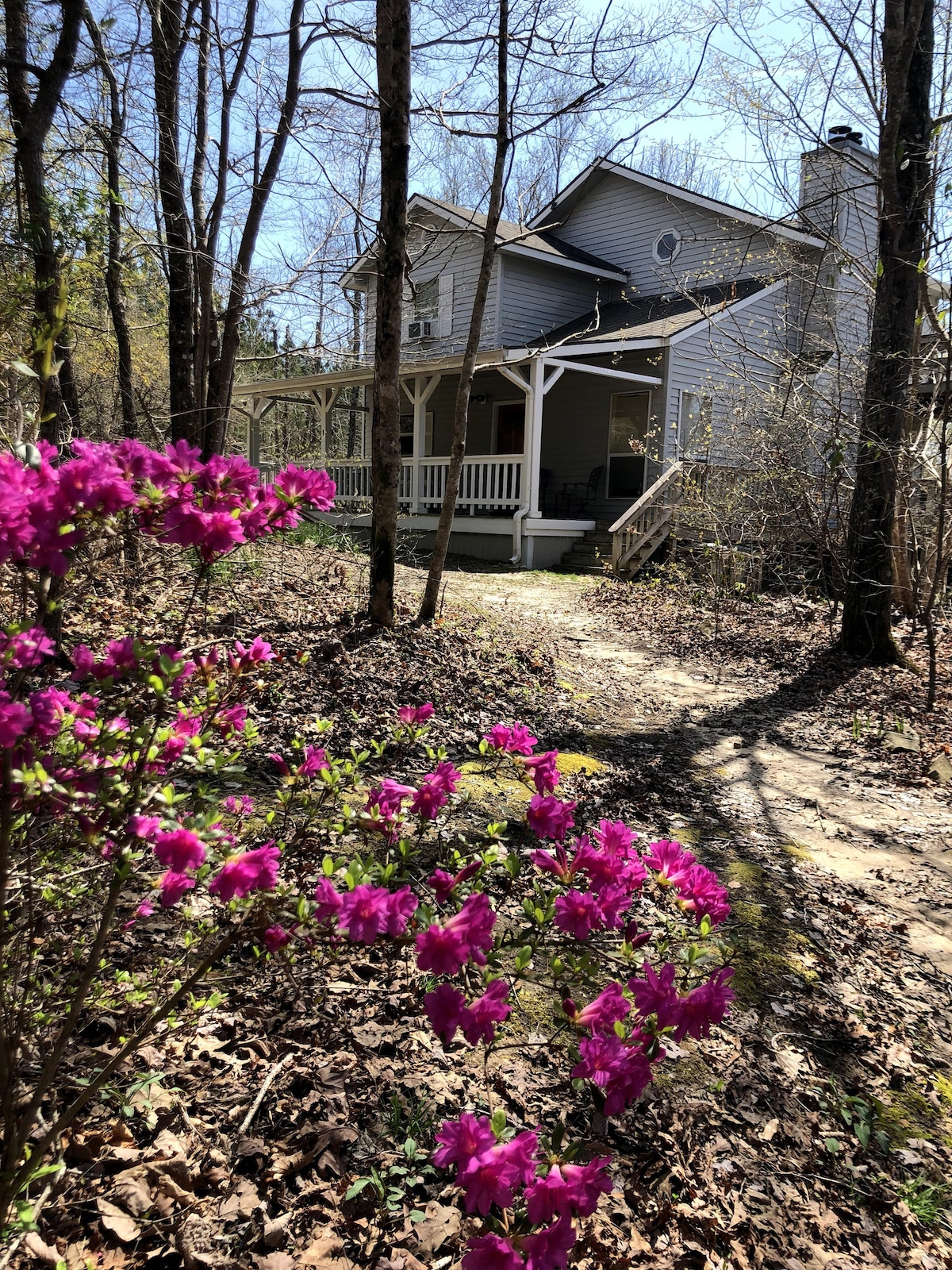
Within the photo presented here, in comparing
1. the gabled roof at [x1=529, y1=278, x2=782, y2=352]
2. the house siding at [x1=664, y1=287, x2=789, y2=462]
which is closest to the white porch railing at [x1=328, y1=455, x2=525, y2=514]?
the gabled roof at [x1=529, y1=278, x2=782, y2=352]

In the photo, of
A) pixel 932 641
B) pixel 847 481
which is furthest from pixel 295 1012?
pixel 847 481

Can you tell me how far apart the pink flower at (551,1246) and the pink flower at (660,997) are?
1.18 ft

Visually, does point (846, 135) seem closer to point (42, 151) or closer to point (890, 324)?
point (890, 324)

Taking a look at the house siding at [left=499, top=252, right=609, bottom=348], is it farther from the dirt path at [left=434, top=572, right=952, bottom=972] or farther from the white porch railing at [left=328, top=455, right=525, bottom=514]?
the dirt path at [left=434, top=572, right=952, bottom=972]

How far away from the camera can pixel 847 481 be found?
Result: 9.73m

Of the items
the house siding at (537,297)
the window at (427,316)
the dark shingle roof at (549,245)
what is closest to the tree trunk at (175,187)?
the dark shingle roof at (549,245)

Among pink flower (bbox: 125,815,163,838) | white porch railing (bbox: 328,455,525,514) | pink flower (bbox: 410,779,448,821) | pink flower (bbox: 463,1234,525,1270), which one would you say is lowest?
pink flower (bbox: 463,1234,525,1270)

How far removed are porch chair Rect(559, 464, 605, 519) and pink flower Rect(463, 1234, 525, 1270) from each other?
15470 millimetres

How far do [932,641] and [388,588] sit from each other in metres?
4.60

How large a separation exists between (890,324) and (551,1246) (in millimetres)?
8081

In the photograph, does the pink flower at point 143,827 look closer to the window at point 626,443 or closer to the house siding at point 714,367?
the house siding at point 714,367

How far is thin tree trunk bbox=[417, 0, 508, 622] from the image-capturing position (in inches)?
273

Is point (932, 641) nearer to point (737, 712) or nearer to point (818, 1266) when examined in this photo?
point (737, 712)

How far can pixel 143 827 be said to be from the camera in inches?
52.2
